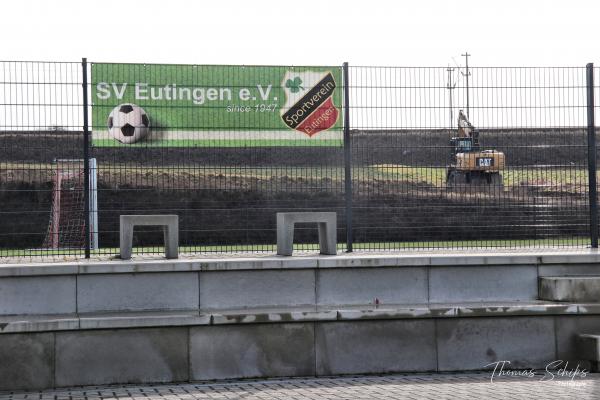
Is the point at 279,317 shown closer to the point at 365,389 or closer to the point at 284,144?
the point at 365,389

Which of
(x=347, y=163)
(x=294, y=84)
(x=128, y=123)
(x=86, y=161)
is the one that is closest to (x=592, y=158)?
(x=347, y=163)

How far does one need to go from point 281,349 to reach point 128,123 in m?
4.70

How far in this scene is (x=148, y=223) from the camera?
47.8 feet

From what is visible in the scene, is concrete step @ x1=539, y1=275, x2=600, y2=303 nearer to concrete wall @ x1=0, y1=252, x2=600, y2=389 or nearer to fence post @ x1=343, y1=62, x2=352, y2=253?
concrete wall @ x1=0, y1=252, x2=600, y2=389

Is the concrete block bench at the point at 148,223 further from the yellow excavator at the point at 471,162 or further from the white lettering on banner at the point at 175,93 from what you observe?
the yellow excavator at the point at 471,162

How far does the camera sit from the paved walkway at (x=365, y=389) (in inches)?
434

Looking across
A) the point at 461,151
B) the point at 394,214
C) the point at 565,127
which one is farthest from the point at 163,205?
the point at 565,127

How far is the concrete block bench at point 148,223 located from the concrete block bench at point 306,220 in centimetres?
151

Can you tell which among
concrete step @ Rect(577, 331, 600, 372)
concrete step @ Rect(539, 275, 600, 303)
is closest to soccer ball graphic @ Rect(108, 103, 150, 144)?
concrete step @ Rect(539, 275, 600, 303)

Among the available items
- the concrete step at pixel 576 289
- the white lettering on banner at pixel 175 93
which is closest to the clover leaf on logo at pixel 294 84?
the white lettering on banner at pixel 175 93

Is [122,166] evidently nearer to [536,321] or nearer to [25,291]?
[25,291]

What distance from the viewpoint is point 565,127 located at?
16.5 metres

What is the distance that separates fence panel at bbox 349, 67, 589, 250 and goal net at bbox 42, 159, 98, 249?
12.7 ft

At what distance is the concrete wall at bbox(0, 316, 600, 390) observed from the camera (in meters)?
12.1
